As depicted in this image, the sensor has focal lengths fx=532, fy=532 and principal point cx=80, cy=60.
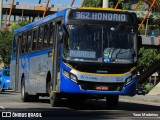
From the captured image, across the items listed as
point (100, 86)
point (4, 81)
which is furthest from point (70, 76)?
point (4, 81)

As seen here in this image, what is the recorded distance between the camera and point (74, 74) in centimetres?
1775

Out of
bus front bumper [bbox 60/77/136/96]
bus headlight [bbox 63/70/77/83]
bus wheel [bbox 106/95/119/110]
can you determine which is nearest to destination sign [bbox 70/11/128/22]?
bus headlight [bbox 63/70/77/83]

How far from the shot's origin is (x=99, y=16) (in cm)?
1856

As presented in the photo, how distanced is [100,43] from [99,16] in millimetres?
1044

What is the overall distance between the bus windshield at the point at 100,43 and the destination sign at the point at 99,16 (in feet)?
0.93

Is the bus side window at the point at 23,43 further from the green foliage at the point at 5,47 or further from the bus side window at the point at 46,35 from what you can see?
the green foliage at the point at 5,47

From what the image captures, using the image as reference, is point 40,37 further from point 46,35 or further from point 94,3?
point 94,3

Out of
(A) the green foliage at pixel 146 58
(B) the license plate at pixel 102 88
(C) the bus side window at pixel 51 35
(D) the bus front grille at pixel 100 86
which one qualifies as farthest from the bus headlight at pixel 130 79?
(A) the green foliage at pixel 146 58

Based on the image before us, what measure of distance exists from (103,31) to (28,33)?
6.53 m

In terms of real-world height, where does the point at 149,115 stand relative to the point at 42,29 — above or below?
below

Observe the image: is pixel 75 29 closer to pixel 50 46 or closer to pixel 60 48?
pixel 60 48

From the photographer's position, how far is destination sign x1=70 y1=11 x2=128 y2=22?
60.3 ft

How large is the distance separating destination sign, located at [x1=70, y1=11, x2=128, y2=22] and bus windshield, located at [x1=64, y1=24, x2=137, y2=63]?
28cm

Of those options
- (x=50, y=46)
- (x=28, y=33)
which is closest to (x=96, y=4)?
(x=28, y=33)
